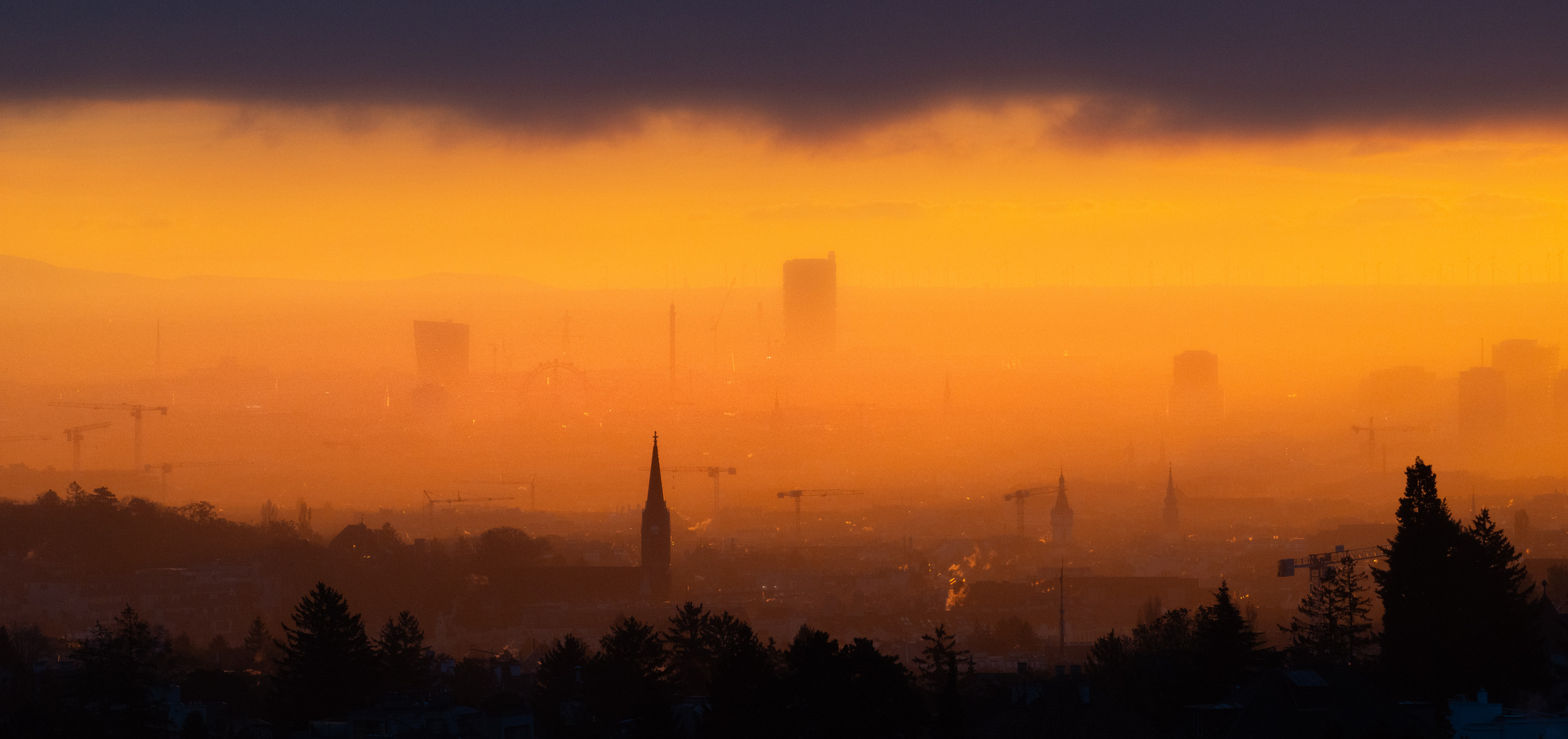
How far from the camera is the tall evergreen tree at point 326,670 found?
83.0 m

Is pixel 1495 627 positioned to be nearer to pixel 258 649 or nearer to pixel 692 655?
pixel 692 655

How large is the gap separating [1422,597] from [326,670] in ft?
141

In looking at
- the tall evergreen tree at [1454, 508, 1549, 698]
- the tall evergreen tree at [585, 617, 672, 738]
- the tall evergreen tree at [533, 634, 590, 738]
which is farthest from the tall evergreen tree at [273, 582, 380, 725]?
the tall evergreen tree at [1454, 508, 1549, 698]

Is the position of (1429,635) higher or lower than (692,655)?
higher

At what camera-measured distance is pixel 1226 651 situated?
263ft

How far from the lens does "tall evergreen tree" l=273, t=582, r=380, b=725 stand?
83000mm

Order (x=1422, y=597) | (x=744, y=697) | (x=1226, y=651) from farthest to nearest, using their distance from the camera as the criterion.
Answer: (x=1226, y=651), (x=1422, y=597), (x=744, y=697)

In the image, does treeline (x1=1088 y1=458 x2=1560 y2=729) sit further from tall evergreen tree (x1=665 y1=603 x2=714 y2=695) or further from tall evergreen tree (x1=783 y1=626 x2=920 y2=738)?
tall evergreen tree (x1=665 y1=603 x2=714 y2=695)

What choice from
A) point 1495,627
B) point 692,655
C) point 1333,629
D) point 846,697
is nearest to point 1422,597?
point 1495,627

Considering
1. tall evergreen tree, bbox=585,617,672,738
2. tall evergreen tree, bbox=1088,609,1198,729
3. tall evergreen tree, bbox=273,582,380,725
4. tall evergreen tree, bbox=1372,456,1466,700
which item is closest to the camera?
tall evergreen tree, bbox=1372,456,1466,700

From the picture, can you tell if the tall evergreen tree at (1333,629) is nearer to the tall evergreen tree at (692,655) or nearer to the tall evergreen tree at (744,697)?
the tall evergreen tree at (692,655)

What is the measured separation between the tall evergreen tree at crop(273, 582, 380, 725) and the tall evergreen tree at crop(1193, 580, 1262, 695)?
3328 cm

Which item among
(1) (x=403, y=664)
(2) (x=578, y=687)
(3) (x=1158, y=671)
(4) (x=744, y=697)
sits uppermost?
(1) (x=403, y=664)

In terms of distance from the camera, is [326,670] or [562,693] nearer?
[326,670]
